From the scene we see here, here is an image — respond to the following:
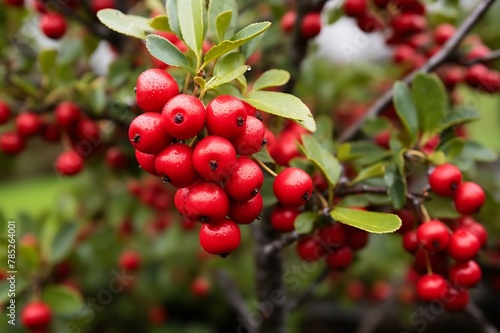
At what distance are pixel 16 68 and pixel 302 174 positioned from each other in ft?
5.72

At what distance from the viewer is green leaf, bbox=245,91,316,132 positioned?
3.31 feet

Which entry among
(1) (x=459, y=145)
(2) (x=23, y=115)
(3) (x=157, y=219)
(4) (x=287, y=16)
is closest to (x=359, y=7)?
(4) (x=287, y=16)

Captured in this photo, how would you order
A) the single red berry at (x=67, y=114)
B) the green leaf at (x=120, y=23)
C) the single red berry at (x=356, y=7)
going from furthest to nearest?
the single red berry at (x=67, y=114) < the single red berry at (x=356, y=7) < the green leaf at (x=120, y=23)

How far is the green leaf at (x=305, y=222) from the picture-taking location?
129 cm

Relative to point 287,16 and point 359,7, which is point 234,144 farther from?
point 287,16

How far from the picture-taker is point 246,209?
3.49 feet

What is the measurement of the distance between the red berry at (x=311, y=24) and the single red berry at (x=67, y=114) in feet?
3.29

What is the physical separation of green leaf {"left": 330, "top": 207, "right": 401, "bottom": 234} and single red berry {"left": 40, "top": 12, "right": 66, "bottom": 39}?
1.54 meters

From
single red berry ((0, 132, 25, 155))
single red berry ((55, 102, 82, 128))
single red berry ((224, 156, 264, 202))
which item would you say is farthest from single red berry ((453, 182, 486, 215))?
single red berry ((0, 132, 25, 155))

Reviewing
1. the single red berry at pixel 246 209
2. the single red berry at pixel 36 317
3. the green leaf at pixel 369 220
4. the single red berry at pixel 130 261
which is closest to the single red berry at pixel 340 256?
the green leaf at pixel 369 220

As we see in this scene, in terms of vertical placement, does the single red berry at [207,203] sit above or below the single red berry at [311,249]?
above

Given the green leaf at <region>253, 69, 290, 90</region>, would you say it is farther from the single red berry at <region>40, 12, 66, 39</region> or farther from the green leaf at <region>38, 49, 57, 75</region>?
the single red berry at <region>40, 12, 66, 39</region>

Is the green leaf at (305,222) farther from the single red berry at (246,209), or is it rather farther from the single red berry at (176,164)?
the single red berry at (176,164)

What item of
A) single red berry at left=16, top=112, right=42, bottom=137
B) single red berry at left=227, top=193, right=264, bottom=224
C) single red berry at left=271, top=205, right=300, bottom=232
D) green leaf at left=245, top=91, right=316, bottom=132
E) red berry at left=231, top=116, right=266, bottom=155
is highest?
green leaf at left=245, top=91, right=316, bottom=132
